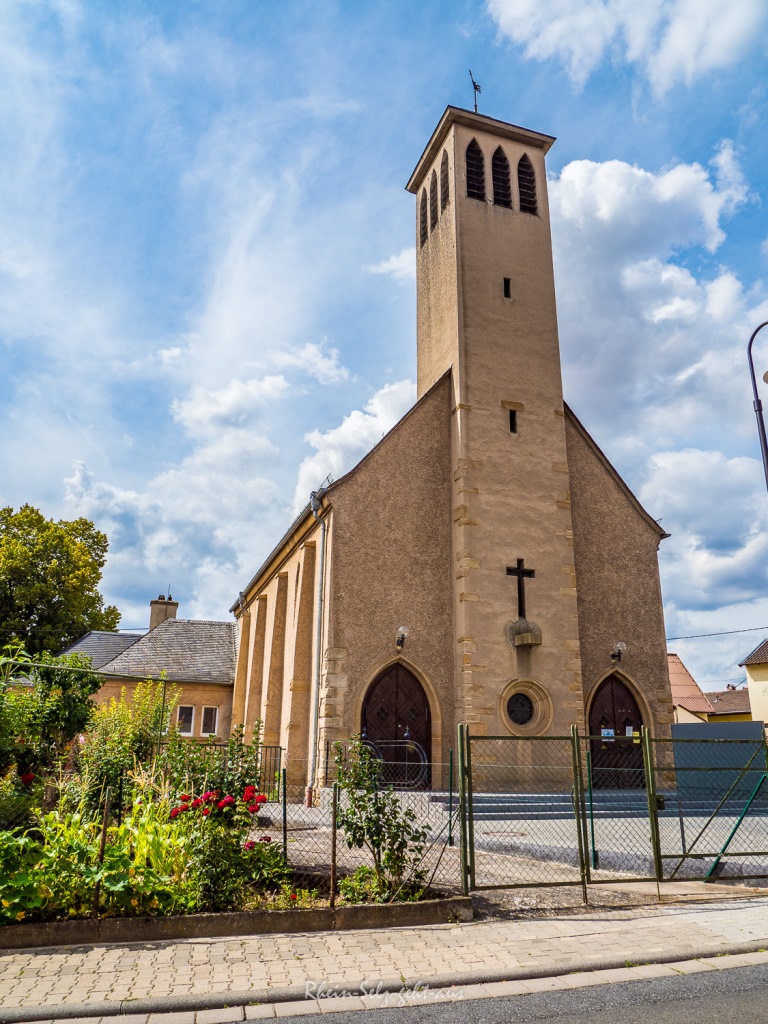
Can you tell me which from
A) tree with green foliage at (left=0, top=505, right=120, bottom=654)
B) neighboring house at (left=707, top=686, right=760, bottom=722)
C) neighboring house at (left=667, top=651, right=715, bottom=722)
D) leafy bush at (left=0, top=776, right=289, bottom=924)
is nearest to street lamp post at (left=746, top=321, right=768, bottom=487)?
leafy bush at (left=0, top=776, right=289, bottom=924)

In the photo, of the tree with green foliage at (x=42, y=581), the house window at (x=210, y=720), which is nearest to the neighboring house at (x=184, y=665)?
the house window at (x=210, y=720)

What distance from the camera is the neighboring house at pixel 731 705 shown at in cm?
4831

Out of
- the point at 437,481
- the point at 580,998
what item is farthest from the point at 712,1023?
the point at 437,481

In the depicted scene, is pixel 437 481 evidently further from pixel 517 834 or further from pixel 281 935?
pixel 281 935

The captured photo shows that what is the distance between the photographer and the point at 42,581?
3262cm

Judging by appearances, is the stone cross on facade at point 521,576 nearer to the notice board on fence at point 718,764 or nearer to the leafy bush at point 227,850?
the notice board on fence at point 718,764

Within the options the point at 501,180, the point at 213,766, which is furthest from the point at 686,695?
the point at 213,766

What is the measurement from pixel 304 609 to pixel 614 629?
8.23m

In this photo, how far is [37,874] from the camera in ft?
23.0

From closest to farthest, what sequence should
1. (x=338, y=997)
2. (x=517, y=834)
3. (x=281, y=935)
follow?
(x=338, y=997) < (x=281, y=935) < (x=517, y=834)

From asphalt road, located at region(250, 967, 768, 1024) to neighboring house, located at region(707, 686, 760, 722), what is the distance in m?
45.1

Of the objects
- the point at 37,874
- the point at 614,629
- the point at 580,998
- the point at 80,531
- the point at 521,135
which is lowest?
the point at 580,998

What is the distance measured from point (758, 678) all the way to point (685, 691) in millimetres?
5042

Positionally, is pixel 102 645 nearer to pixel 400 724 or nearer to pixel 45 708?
pixel 400 724
